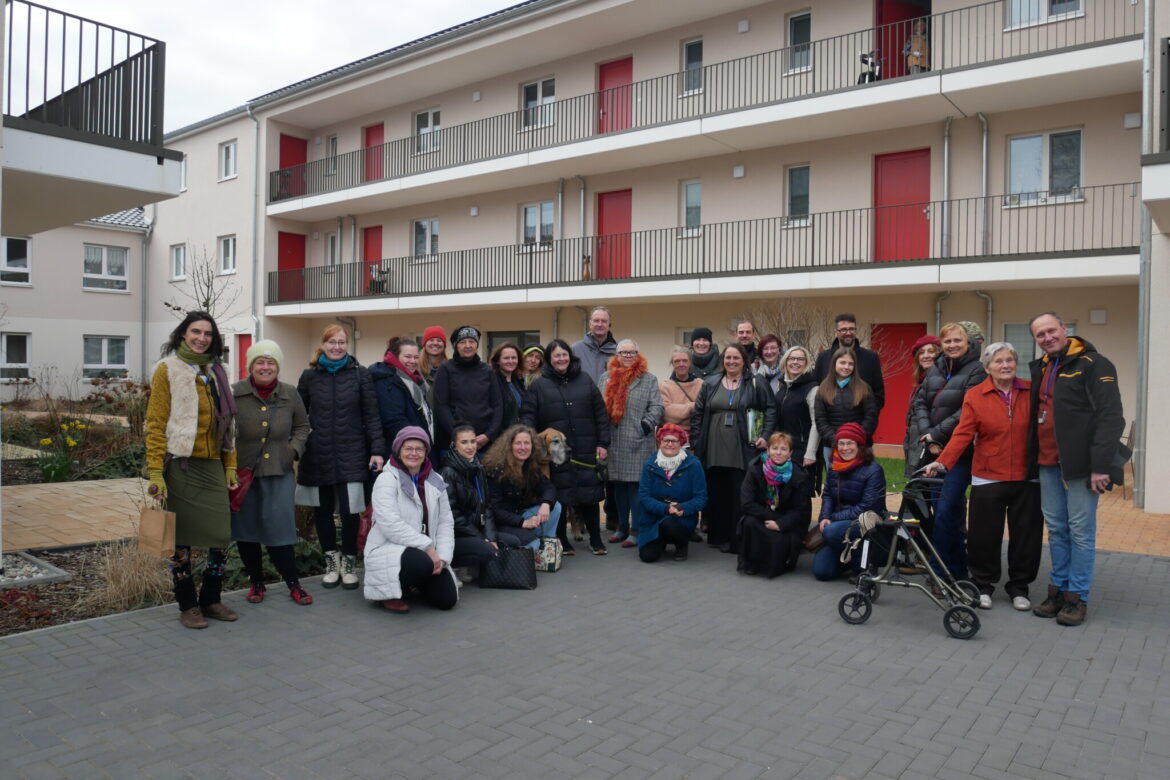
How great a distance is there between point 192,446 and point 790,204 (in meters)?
15.3

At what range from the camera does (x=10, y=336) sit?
98.2 feet

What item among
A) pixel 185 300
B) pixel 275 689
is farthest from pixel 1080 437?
pixel 185 300

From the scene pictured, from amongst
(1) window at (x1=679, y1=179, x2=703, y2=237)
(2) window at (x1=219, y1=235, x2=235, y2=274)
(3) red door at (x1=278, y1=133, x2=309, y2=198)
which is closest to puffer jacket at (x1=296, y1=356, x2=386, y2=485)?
(1) window at (x1=679, y1=179, x2=703, y2=237)

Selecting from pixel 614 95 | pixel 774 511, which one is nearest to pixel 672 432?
pixel 774 511

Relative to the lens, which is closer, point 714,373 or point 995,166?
point 714,373

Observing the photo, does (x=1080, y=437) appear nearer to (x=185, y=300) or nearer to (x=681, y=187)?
(x=681, y=187)

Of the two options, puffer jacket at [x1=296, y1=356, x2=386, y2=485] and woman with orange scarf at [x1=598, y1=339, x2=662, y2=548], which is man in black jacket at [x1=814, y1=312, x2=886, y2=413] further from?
puffer jacket at [x1=296, y1=356, x2=386, y2=485]

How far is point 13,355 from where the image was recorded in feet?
99.0

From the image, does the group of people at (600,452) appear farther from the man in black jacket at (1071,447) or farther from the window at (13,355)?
the window at (13,355)

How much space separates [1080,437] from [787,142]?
13.6 m

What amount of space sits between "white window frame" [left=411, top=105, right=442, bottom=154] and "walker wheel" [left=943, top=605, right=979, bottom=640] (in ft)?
70.9

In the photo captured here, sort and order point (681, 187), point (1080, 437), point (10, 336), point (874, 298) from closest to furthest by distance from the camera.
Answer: point (1080, 437) → point (874, 298) → point (681, 187) → point (10, 336)

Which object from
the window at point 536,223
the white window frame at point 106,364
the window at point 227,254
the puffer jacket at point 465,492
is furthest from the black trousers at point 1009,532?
the white window frame at point 106,364

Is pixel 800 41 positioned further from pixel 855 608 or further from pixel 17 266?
pixel 17 266
